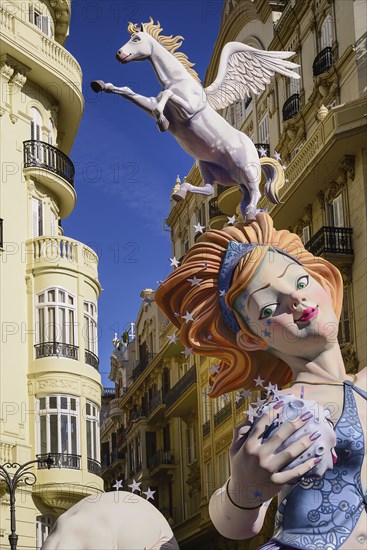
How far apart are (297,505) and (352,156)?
18.8m

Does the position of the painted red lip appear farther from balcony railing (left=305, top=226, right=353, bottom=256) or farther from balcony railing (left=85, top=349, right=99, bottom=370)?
balcony railing (left=85, top=349, right=99, bottom=370)

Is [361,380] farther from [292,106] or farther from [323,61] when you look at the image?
[292,106]

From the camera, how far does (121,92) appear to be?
5.69 meters

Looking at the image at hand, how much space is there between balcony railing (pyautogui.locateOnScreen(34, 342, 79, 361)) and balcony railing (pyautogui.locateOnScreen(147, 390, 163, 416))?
16.2 m

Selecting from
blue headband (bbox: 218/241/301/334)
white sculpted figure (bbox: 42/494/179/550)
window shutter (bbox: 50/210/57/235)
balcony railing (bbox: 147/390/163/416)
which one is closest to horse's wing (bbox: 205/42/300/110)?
blue headband (bbox: 218/241/301/334)

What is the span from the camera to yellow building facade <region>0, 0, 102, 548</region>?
23031 millimetres

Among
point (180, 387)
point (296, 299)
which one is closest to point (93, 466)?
point (180, 387)

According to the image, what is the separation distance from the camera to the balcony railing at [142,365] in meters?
44.0

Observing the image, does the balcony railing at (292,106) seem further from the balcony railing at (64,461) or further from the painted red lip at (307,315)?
the painted red lip at (307,315)

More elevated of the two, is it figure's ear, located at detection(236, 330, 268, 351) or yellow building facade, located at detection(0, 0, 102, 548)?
yellow building facade, located at detection(0, 0, 102, 548)

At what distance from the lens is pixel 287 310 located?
518cm

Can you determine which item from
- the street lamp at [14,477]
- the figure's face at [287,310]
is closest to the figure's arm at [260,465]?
the figure's face at [287,310]

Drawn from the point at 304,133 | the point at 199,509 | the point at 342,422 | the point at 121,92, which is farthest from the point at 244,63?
the point at 199,509

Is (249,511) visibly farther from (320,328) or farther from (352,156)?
(352,156)
